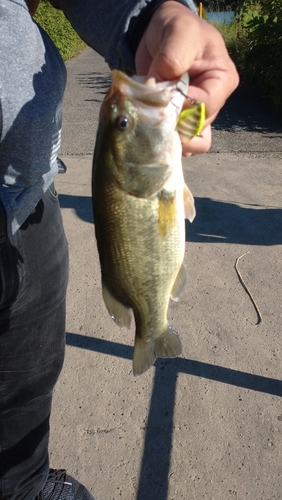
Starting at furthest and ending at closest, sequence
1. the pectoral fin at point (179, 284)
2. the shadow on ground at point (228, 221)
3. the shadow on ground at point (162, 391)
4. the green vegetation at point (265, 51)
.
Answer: the green vegetation at point (265, 51) < the shadow on ground at point (228, 221) < the shadow on ground at point (162, 391) < the pectoral fin at point (179, 284)

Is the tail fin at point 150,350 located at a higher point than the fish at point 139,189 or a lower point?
lower

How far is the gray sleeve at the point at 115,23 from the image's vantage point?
1516 mm

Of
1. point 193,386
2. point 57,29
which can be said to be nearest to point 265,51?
point 193,386

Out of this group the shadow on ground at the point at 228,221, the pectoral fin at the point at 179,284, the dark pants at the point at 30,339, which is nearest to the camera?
the pectoral fin at the point at 179,284

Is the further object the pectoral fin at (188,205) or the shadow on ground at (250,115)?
the shadow on ground at (250,115)

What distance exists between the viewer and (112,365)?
3.25m

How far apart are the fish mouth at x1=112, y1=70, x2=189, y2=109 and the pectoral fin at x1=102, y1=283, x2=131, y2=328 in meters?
0.58

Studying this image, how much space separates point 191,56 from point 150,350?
952mm

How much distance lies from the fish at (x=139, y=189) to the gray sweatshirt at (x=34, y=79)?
9.5 inches

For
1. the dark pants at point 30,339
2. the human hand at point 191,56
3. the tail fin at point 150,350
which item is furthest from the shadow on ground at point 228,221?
the human hand at point 191,56

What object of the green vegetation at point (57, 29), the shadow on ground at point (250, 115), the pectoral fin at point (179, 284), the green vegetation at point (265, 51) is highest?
the pectoral fin at point (179, 284)

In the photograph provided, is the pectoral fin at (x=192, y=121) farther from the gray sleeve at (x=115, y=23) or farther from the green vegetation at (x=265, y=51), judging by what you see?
the green vegetation at (x=265, y=51)

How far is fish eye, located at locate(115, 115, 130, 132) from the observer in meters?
1.32

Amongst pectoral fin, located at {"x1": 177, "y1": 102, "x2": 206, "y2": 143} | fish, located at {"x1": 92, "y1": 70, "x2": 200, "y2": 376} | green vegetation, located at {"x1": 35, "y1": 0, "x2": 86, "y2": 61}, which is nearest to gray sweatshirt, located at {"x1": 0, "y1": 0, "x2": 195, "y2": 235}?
fish, located at {"x1": 92, "y1": 70, "x2": 200, "y2": 376}
